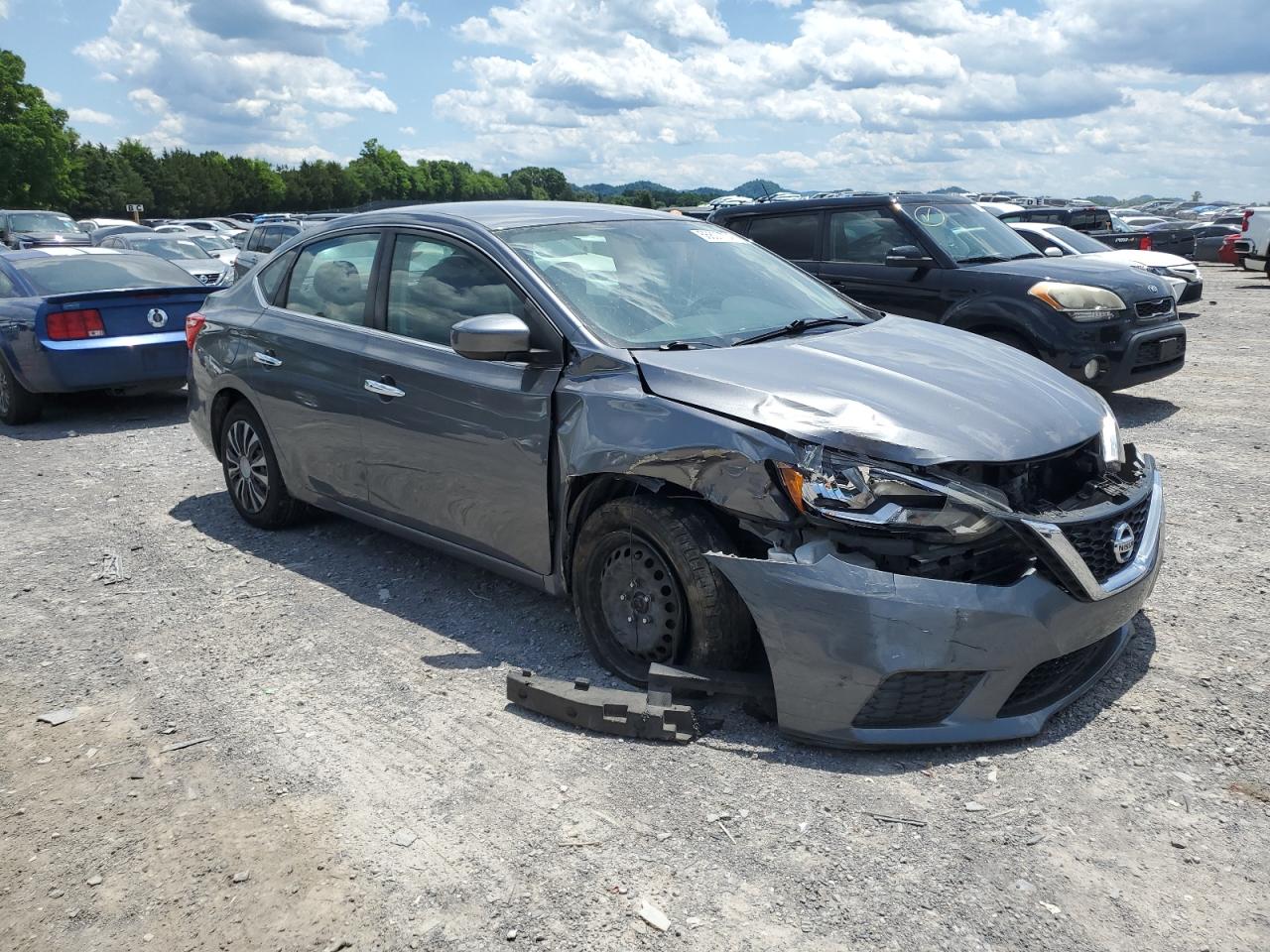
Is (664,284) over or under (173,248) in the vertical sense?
over

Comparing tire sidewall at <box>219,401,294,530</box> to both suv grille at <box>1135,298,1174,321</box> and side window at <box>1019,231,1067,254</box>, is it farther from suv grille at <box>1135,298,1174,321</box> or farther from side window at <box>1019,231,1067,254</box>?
side window at <box>1019,231,1067,254</box>

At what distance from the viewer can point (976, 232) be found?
30.4 ft

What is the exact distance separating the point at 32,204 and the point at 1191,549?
259 ft

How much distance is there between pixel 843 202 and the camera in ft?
30.2

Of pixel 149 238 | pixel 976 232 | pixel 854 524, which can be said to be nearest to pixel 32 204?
pixel 149 238

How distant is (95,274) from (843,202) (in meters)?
6.67

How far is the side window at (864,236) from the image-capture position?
8.98m

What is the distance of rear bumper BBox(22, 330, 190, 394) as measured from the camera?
904 centimetres

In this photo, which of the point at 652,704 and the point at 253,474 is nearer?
the point at 652,704

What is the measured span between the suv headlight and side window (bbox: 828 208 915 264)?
3.95 ft

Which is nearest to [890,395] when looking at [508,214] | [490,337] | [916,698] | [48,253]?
[916,698]

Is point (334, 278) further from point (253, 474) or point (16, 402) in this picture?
point (16, 402)

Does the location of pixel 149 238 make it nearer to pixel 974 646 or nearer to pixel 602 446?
pixel 602 446

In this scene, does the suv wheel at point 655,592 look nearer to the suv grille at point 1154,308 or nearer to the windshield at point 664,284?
the windshield at point 664,284
